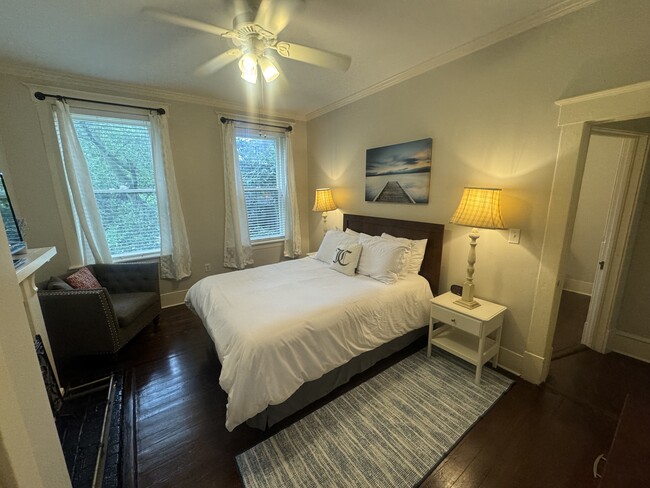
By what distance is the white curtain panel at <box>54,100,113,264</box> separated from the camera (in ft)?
8.87

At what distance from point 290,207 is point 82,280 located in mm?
2681

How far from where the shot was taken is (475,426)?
174 cm

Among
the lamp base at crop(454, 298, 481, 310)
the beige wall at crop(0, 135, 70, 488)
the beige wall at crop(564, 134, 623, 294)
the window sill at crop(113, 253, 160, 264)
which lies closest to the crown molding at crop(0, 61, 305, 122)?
the window sill at crop(113, 253, 160, 264)

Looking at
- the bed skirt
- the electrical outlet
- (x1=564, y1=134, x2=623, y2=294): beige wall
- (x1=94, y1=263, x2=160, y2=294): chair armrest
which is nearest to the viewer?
the bed skirt

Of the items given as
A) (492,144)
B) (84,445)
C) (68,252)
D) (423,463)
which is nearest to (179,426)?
(84,445)

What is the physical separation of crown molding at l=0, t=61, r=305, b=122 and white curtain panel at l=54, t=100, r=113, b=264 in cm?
23

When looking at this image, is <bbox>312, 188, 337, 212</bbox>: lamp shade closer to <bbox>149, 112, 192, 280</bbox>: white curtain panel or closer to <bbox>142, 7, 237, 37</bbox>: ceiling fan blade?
<bbox>149, 112, 192, 280</bbox>: white curtain panel

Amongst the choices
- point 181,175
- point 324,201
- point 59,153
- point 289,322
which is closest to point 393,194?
point 324,201

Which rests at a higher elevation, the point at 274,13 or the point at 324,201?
the point at 274,13

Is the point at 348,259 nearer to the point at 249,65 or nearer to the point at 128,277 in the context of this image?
the point at 249,65

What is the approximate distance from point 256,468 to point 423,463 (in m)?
0.95

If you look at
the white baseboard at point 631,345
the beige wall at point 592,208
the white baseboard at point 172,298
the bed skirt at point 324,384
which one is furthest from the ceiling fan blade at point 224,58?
the beige wall at point 592,208

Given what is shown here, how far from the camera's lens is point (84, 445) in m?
1.58

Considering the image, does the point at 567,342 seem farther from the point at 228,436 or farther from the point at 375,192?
the point at 228,436
